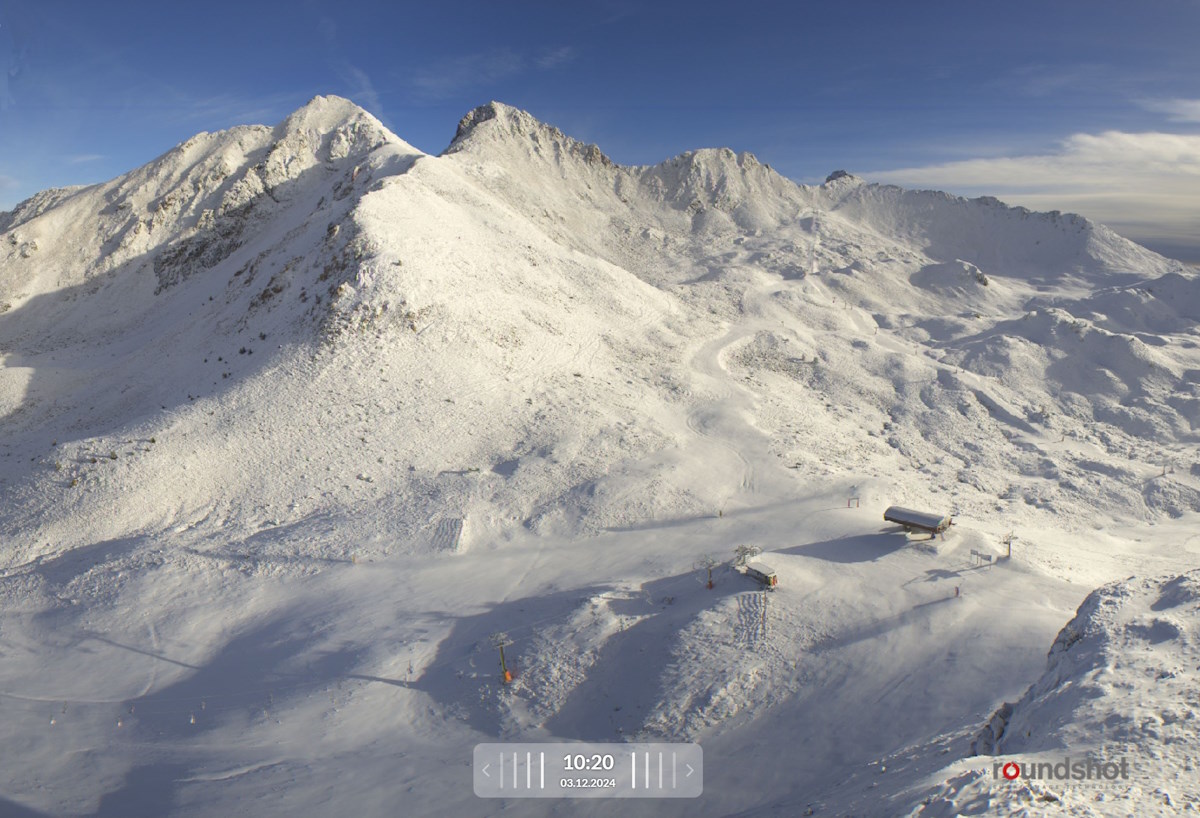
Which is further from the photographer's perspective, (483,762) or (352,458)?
(352,458)

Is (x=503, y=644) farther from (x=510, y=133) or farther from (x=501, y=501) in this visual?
(x=510, y=133)

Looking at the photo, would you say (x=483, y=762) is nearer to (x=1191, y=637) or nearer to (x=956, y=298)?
(x=1191, y=637)

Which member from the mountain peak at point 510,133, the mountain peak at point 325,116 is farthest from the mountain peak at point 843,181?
the mountain peak at point 325,116

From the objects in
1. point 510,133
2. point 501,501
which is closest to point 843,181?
point 510,133

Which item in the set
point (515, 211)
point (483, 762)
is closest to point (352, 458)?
point (483, 762)

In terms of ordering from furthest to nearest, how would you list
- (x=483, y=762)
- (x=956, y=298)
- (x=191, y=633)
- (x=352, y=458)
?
(x=956, y=298) < (x=352, y=458) < (x=191, y=633) < (x=483, y=762)
